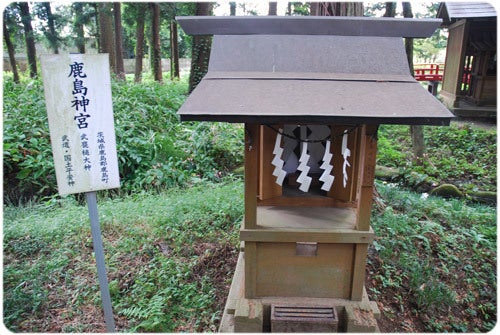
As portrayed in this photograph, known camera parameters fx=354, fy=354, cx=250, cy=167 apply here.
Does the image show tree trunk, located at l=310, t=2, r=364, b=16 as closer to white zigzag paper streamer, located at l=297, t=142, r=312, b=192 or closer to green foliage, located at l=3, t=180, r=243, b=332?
white zigzag paper streamer, located at l=297, t=142, r=312, b=192

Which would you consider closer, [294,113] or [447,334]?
[294,113]

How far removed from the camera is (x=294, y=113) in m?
2.25

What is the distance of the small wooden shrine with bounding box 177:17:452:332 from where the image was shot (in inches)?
106

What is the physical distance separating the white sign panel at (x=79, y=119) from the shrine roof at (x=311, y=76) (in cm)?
63

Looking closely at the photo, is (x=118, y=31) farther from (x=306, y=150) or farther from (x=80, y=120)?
(x=306, y=150)

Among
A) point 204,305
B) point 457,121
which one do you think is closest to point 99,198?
point 204,305

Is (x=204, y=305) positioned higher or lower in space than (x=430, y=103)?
lower

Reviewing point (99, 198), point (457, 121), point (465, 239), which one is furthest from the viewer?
point (457, 121)

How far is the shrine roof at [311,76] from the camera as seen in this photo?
2271 millimetres

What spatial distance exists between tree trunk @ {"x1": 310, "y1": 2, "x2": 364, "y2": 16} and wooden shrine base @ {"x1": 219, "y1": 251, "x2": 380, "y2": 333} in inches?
132

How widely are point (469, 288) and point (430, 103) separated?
2.72 meters

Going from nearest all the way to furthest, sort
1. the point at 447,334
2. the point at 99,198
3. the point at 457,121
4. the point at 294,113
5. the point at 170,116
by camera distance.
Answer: the point at 294,113, the point at 447,334, the point at 99,198, the point at 170,116, the point at 457,121

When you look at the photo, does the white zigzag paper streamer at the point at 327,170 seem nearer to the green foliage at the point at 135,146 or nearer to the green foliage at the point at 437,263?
the green foliage at the point at 437,263

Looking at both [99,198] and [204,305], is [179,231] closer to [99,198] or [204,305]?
[204,305]
